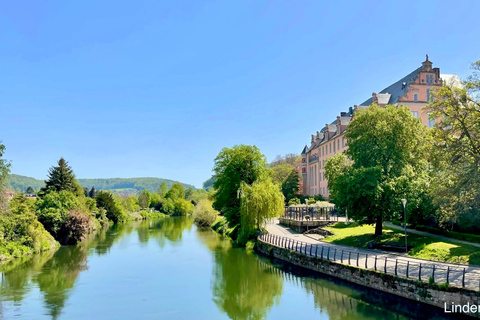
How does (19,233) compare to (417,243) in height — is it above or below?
below

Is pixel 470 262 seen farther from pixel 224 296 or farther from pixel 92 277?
pixel 92 277

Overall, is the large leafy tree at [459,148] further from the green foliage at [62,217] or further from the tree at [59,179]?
the tree at [59,179]

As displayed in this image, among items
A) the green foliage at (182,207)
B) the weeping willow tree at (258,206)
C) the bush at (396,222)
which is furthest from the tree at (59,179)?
the green foliage at (182,207)

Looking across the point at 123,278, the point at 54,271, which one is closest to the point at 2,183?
the point at 54,271

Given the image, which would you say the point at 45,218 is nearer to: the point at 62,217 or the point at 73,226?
the point at 62,217

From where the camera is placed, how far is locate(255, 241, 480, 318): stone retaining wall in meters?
16.0

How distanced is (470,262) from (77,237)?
43499 millimetres

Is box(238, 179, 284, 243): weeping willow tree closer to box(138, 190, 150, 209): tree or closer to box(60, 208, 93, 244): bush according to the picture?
box(60, 208, 93, 244): bush

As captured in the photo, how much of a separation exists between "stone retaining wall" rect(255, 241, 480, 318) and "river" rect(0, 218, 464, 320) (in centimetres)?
41

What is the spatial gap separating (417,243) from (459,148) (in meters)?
7.59

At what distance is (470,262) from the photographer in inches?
821

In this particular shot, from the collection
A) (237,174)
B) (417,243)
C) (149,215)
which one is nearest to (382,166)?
(417,243)

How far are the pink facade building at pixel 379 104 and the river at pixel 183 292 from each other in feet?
39.3

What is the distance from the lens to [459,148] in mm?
22484
